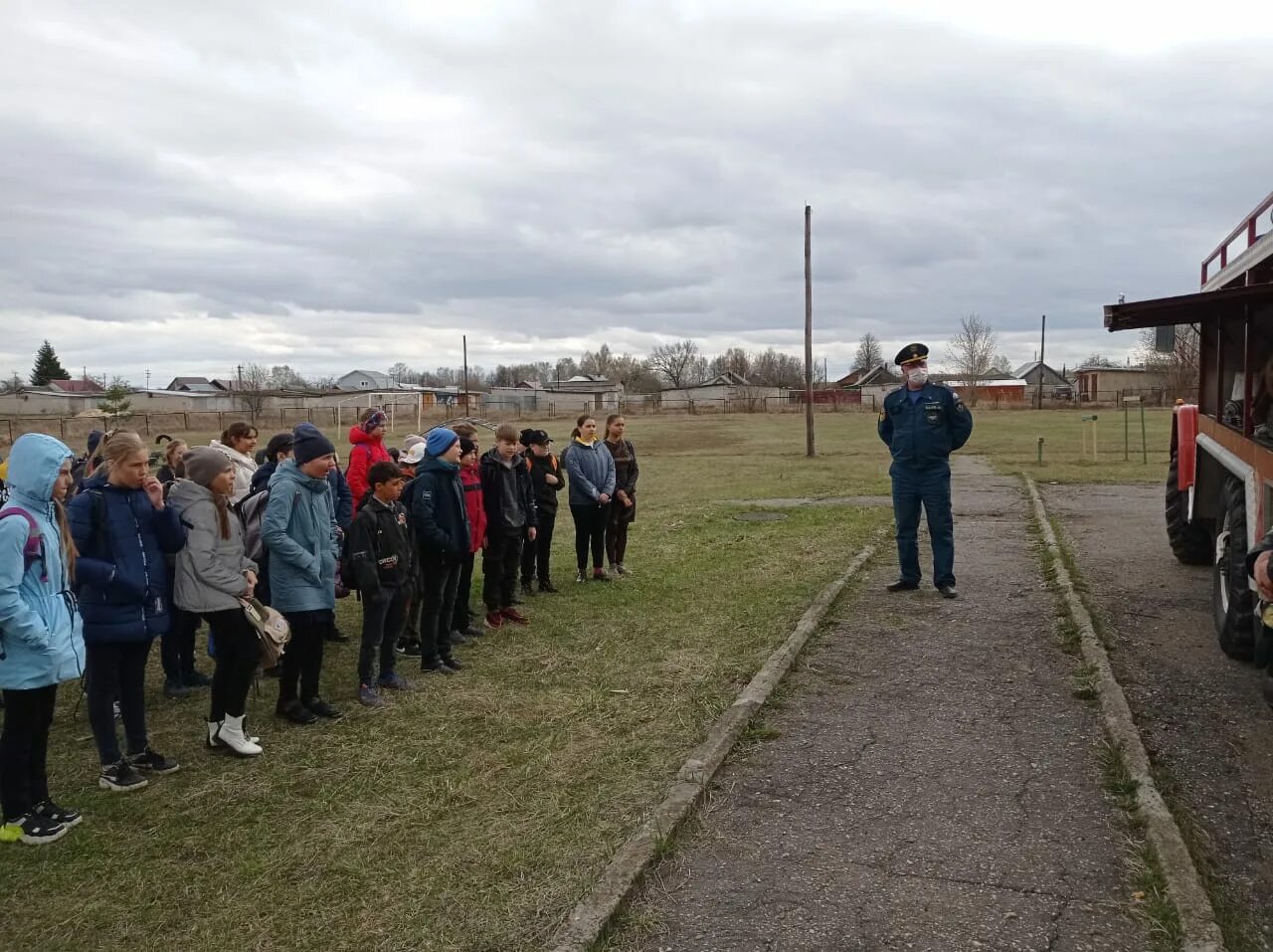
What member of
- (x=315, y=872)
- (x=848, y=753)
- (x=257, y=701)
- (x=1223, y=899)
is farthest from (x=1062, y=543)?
(x=315, y=872)

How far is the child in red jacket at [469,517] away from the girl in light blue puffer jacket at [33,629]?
3165 millimetres

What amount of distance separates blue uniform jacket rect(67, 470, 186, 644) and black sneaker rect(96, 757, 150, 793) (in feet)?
1.97

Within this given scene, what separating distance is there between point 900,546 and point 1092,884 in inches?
193

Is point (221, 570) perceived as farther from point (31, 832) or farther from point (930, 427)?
point (930, 427)

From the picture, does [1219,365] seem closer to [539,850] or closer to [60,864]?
[539,850]

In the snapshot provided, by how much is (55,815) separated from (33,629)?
2.81 feet

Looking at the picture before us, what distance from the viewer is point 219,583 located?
483 centimetres

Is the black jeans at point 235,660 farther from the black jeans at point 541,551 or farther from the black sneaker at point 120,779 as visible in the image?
the black jeans at point 541,551

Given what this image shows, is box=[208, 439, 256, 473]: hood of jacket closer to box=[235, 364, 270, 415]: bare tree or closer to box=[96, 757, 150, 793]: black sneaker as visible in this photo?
box=[96, 757, 150, 793]: black sneaker

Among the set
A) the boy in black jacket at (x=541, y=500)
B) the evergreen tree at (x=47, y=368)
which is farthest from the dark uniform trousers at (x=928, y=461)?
the evergreen tree at (x=47, y=368)

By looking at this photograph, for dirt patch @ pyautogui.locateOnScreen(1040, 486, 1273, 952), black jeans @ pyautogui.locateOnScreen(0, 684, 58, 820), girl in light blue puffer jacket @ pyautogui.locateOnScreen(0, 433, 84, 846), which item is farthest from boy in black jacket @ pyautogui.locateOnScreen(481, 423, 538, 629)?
dirt patch @ pyautogui.locateOnScreen(1040, 486, 1273, 952)

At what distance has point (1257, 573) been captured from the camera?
3559 mm

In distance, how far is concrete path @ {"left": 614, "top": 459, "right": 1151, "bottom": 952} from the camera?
3.22 metres

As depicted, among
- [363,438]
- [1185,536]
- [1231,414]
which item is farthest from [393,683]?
[1185,536]
